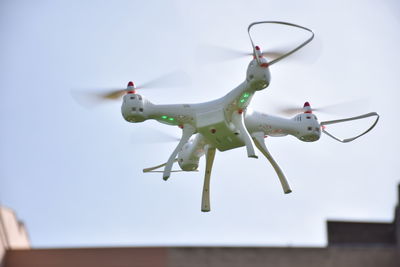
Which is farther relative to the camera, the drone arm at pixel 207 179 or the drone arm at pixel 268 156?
the drone arm at pixel 207 179

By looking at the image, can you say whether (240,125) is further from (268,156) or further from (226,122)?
(268,156)

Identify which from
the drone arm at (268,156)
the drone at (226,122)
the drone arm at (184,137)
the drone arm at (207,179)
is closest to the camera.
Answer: the drone at (226,122)

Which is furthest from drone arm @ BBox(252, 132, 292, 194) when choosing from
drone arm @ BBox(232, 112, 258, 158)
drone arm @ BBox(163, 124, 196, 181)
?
drone arm @ BBox(163, 124, 196, 181)

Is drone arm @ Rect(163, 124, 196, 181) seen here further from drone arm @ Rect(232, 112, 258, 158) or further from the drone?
drone arm @ Rect(232, 112, 258, 158)

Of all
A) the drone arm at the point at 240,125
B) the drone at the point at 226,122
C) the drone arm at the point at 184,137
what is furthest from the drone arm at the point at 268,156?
the drone arm at the point at 184,137

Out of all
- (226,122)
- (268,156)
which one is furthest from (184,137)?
(268,156)

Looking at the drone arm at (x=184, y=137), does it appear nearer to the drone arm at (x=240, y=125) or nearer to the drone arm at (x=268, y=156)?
the drone arm at (x=240, y=125)

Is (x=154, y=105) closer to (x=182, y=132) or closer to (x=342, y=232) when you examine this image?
(x=182, y=132)
